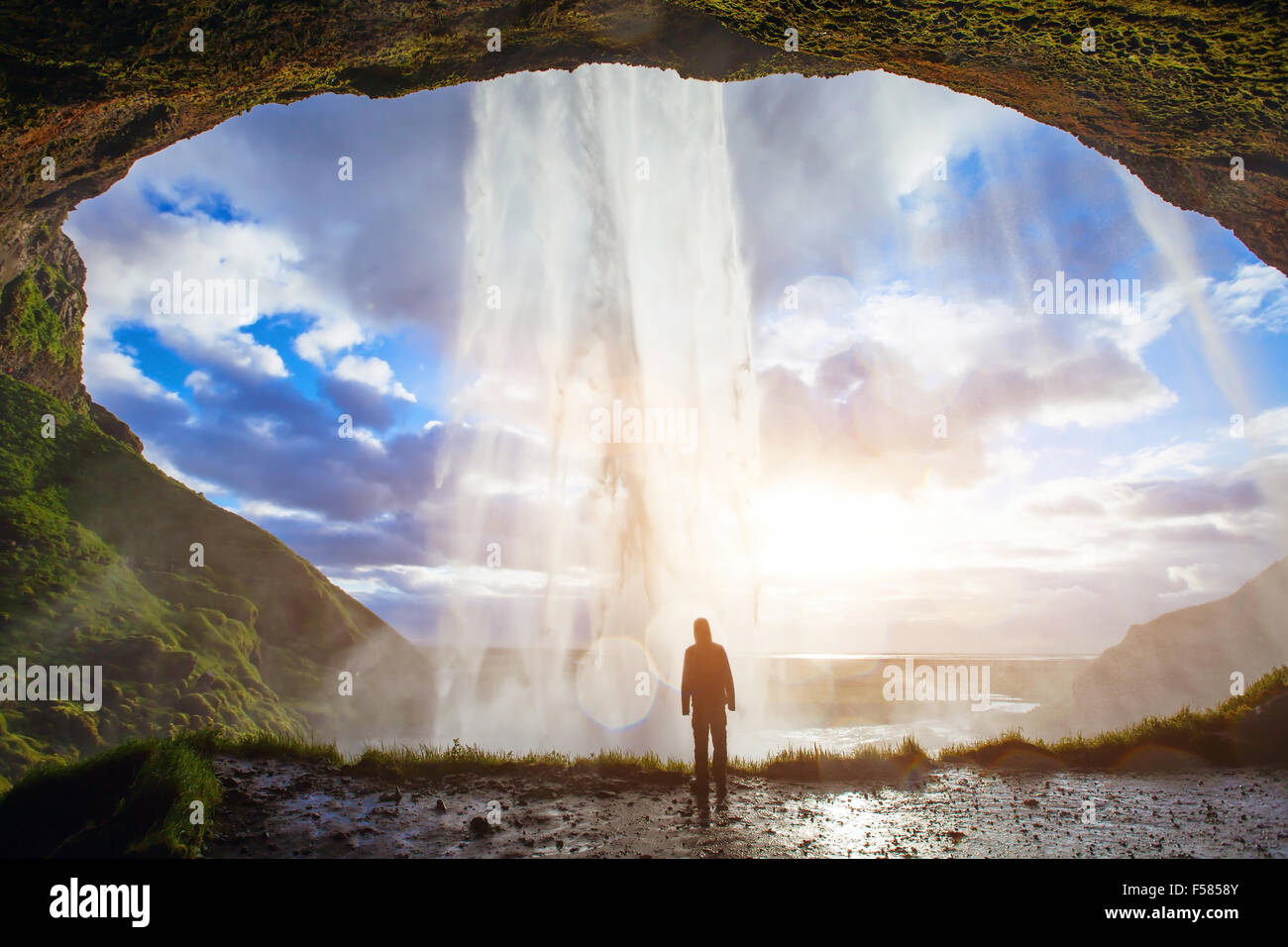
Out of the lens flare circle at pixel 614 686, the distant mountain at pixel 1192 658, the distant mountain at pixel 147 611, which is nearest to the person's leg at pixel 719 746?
the distant mountain at pixel 147 611

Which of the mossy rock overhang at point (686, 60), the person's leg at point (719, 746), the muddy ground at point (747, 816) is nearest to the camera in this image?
the muddy ground at point (747, 816)

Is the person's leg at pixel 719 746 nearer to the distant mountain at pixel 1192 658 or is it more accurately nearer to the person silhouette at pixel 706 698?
the person silhouette at pixel 706 698

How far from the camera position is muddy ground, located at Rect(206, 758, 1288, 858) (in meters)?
5.79

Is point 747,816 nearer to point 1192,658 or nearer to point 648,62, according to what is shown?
point 648,62

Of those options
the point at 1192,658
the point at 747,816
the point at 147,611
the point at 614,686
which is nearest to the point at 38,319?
the point at 147,611

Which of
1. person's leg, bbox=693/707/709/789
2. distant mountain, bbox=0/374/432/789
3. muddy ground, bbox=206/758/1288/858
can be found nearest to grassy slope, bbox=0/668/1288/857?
muddy ground, bbox=206/758/1288/858

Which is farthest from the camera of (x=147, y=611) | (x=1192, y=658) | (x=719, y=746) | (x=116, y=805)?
(x=1192, y=658)

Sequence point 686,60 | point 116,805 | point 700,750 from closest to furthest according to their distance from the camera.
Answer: point 116,805, point 700,750, point 686,60

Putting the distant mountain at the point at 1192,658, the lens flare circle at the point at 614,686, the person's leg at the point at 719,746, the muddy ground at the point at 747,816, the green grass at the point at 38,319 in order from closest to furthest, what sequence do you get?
the muddy ground at the point at 747,816 < the person's leg at the point at 719,746 < the green grass at the point at 38,319 < the distant mountain at the point at 1192,658 < the lens flare circle at the point at 614,686

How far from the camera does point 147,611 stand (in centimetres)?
3675

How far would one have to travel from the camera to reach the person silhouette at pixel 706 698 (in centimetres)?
797

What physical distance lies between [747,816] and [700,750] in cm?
117

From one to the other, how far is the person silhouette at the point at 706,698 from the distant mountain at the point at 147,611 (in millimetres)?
18082
